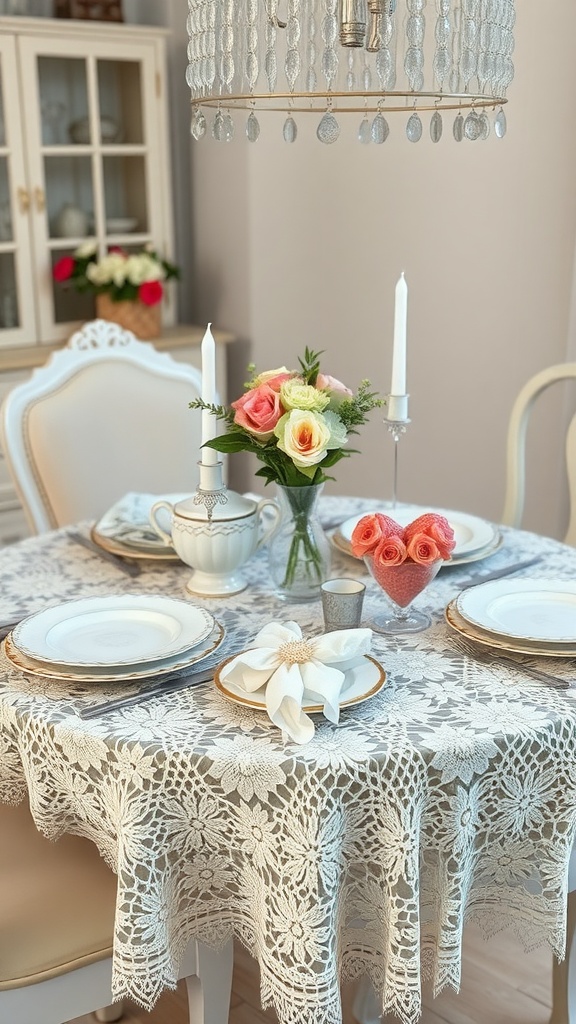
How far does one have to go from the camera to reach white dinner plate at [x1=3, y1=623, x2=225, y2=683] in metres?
1.35

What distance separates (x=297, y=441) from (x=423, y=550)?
0.23 m

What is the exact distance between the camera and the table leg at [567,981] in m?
1.54

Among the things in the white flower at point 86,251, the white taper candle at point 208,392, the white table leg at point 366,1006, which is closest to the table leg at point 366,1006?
the white table leg at point 366,1006

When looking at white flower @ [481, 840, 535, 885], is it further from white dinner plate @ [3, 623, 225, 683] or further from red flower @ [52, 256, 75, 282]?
red flower @ [52, 256, 75, 282]

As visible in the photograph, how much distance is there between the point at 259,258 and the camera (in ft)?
11.5

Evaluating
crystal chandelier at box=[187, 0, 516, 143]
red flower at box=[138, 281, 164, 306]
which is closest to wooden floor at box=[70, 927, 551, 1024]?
crystal chandelier at box=[187, 0, 516, 143]

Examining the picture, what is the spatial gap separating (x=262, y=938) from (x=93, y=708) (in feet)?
1.08

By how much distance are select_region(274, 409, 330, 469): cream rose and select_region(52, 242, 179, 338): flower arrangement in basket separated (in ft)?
6.81

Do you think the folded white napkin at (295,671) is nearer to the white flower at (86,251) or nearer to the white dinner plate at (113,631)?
the white dinner plate at (113,631)

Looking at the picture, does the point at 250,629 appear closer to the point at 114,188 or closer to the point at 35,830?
the point at 35,830

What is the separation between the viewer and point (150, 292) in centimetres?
345

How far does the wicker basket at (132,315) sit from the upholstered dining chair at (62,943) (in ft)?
7.54

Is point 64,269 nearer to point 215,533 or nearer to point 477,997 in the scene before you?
point 215,533

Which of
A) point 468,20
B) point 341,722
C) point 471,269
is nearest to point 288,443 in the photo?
point 341,722
